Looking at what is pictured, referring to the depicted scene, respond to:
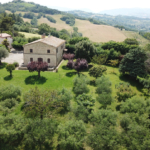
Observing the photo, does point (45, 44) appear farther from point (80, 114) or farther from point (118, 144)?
point (118, 144)

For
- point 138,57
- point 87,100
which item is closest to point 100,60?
point 138,57

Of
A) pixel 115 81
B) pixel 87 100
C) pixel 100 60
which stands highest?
pixel 100 60

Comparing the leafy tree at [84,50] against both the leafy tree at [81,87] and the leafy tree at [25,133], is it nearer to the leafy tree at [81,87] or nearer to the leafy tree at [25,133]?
the leafy tree at [81,87]

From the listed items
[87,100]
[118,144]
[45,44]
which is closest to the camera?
[118,144]

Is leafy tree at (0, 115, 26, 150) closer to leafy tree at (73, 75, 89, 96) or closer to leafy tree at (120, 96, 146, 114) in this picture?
leafy tree at (73, 75, 89, 96)

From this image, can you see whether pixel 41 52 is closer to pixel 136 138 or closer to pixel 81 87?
pixel 81 87

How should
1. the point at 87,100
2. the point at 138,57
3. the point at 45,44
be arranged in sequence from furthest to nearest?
the point at 45,44, the point at 138,57, the point at 87,100

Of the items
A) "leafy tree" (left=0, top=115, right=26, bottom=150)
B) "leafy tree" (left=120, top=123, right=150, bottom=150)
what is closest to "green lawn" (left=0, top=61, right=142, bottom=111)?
"leafy tree" (left=0, top=115, right=26, bottom=150)
